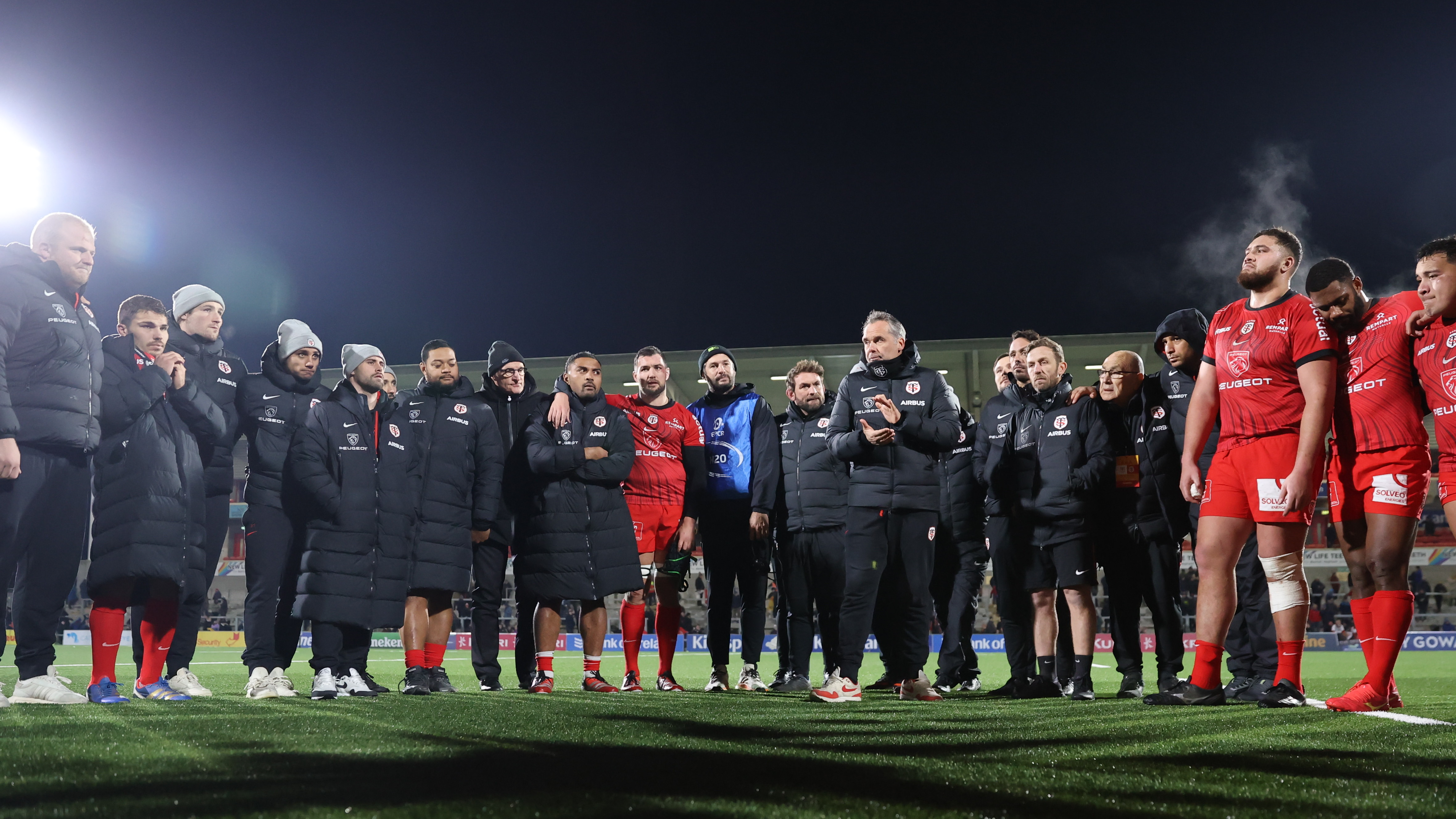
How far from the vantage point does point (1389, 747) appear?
9.62 ft

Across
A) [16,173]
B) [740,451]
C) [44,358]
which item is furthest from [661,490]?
[16,173]

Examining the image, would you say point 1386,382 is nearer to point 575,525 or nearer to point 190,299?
point 575,525

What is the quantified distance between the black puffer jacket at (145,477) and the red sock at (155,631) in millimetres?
227

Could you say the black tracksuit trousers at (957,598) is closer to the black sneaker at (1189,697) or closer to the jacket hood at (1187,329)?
the black sneaker at (1189,697)

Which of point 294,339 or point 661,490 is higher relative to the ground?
point 294,339

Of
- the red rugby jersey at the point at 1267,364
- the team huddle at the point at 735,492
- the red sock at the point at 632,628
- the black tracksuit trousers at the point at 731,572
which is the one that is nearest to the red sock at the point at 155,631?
the team huddle at the point at 735,492

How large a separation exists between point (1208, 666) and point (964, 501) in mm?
2544

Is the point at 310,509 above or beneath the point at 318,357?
beneath

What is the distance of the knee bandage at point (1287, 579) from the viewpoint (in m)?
4.32

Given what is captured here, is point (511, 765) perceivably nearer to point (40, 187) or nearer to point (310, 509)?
point (310, 509)

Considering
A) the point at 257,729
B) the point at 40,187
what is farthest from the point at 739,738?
the point at 40,187

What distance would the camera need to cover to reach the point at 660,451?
270 inches

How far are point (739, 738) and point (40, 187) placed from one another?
26164 mm

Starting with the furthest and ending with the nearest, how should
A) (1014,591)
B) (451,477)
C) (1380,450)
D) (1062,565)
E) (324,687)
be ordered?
(451,477) < (1014,591) < (1062,565) < (324,687) < (1380,450)
